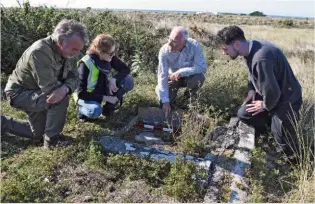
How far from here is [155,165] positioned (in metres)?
3.88

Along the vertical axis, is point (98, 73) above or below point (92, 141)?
above

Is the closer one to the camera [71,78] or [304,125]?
[71,78]

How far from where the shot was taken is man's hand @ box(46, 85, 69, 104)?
13.1 ft

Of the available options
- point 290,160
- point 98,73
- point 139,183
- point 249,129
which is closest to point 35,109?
point 98,73

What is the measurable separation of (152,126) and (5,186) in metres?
2.41

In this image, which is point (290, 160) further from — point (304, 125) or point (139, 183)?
point (139, 183)

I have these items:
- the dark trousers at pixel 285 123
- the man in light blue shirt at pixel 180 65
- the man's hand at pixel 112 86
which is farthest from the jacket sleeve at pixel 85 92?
the dark trousers at pixel 285 123

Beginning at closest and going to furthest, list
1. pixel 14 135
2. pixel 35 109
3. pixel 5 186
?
pixel 5 186
pixel 35 109
pixel 14 135

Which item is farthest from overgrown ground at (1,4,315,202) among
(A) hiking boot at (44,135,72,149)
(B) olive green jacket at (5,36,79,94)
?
(B) olive green jacket at (5,36,79,94)

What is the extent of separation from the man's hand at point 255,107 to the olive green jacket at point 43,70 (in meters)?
2.27

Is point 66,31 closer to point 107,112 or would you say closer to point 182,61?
point 107,112

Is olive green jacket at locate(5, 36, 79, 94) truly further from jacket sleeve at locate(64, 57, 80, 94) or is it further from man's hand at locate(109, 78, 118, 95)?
man's hand at locate(109, 78, 118, 95)

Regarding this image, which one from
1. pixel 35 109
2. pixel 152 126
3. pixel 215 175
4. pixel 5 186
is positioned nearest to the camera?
pixel 5 186

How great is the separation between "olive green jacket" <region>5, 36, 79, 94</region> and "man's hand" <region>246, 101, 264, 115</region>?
227cm
